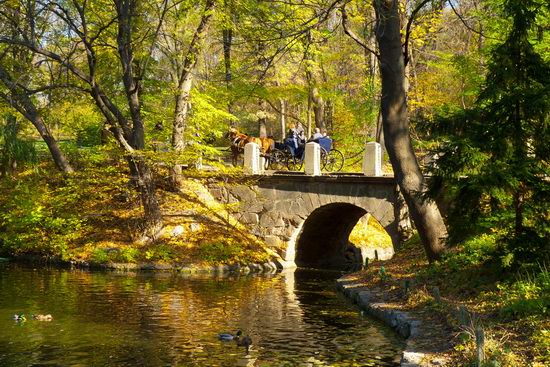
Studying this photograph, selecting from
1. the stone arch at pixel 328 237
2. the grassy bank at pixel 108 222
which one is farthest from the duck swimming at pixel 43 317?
the stone arch at pixel 328 237

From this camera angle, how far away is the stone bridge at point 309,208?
2227 cm

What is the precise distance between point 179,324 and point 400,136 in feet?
19.4

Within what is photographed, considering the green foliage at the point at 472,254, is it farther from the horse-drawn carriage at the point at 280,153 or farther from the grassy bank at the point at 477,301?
the horse-drawn carriage at the point at 280,153

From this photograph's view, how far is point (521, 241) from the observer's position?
11.3 m

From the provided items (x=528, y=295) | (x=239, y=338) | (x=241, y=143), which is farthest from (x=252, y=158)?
(x=528, y=295)

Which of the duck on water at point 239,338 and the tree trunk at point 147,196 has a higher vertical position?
the tree trunk at point 147,196

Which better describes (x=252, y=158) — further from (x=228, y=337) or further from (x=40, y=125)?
(x=228, y=337)

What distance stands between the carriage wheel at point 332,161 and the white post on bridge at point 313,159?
4.55ft

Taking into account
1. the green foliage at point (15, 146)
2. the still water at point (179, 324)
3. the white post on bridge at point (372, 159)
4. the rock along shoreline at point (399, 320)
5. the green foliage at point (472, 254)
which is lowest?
the still water at point (179, 324)

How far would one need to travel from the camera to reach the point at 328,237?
28516mm

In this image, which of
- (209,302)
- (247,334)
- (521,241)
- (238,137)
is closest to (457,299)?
(521,241)

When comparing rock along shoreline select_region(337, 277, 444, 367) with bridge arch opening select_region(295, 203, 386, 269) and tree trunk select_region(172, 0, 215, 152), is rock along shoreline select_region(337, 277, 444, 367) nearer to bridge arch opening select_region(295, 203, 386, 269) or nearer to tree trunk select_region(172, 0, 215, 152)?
bridge arch opening select_region(295, 203, 386, 269)

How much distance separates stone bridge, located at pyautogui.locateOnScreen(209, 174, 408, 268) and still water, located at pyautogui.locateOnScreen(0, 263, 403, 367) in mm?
3652

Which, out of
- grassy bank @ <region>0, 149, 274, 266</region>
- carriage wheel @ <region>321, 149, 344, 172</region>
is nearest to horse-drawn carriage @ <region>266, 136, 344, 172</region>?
carriage wheel @ <region>321, 149, 344, 172</region>
